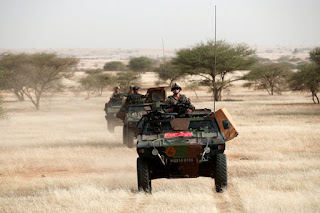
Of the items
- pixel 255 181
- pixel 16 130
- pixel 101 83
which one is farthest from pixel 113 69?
pixel 255 181

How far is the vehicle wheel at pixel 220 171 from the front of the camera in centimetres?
951

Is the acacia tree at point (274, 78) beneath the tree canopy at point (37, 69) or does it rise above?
beneath

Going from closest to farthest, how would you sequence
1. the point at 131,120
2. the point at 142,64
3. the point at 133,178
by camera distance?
the point at 133,178 < the point at 131,120 < the point at 142,64

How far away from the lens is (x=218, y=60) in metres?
52.7

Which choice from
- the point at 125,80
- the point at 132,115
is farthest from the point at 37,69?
the point at 132,115

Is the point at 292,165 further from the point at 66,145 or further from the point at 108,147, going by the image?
the point at 66,145

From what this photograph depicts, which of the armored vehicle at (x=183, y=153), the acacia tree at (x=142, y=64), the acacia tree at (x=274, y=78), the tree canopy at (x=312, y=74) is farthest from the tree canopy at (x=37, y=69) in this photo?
the acacia tree at (x=142, y=64)

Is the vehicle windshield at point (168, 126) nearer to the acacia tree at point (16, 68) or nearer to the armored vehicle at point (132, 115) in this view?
the armored vehicle at point (132, 115)

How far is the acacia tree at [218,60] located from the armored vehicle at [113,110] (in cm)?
2931

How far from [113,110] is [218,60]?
3113cm

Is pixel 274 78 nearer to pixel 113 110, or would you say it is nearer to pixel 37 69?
pixel 37 69

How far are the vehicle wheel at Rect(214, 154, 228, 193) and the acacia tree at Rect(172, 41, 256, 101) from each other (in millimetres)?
42425

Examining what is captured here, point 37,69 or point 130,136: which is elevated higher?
point 130,136

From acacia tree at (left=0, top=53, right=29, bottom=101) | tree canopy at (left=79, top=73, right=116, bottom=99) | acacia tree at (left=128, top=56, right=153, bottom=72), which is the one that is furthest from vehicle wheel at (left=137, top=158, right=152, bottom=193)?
acacia tree at (left=128, top=56, right=153, bottom=72)
